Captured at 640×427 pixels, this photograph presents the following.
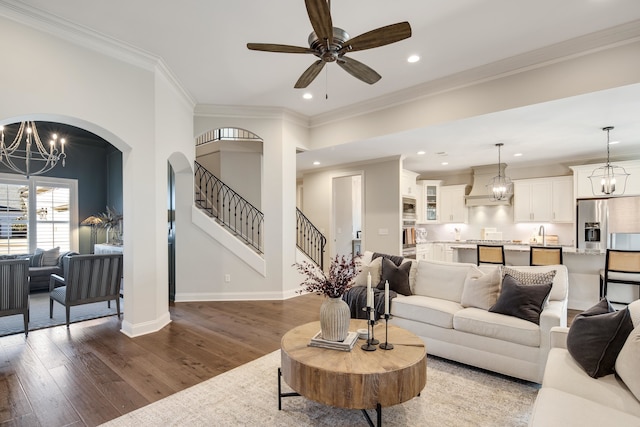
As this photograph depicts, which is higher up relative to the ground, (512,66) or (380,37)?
(512,66)

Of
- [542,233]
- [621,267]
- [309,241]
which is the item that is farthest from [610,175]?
[309,241]

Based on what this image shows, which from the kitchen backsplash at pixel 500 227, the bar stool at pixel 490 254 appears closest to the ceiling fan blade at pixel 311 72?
the bar stool at pixel 490 254

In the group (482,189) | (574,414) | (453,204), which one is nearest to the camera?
(574,414)

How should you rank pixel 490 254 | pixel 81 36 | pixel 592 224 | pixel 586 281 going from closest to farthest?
pixel 81 36
pixel 586 281
pixel 490 254
pixel 592 224

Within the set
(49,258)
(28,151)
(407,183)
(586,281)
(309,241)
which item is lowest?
(586,281)

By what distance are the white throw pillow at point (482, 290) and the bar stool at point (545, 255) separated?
6.00ft

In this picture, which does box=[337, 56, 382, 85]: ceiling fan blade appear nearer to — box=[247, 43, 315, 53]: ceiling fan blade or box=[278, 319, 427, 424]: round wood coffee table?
box=[247, 43, 315, 53]: ceiling fan blade

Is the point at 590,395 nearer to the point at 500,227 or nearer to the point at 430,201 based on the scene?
the point at 500,227

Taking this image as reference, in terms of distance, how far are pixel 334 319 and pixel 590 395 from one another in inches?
60.2

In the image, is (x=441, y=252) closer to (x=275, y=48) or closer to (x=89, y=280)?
(x=275, y=48)

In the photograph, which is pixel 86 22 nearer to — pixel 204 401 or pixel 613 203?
pixel 204 401

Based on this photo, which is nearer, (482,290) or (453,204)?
(482,290)

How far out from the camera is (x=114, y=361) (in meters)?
3.17

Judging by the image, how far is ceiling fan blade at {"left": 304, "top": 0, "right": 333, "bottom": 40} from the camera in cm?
209
